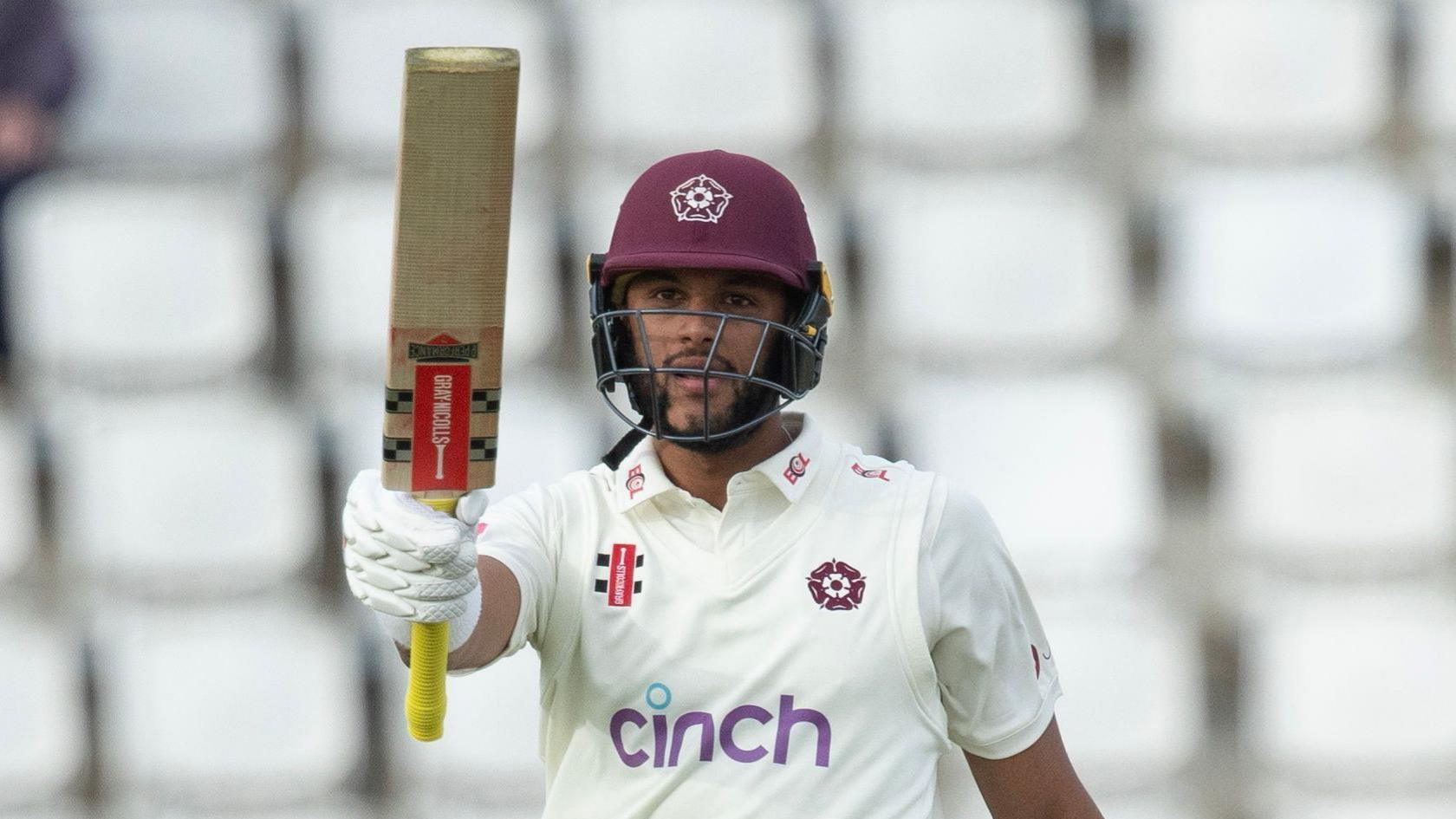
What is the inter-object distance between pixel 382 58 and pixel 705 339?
232cm

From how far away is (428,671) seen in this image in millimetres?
1611

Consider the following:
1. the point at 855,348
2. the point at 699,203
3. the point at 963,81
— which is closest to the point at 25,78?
the point at 855,348

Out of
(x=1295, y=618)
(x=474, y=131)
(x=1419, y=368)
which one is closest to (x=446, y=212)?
(x=474, y=131)

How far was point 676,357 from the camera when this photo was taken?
174 cm

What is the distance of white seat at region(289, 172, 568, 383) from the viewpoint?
3691 mm

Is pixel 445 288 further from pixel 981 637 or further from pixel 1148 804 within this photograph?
pixel 1148 804

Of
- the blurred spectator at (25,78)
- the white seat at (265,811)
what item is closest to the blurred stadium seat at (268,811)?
the white seat at (265,811)

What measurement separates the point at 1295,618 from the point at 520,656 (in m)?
1.49

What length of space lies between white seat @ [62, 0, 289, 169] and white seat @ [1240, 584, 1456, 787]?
2.24m

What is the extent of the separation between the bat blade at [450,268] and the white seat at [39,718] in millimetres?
2154

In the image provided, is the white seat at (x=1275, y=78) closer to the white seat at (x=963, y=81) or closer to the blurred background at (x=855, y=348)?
the blurred background at (x=855, y=348)

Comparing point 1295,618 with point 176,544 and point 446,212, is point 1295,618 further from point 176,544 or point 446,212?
point 446,212

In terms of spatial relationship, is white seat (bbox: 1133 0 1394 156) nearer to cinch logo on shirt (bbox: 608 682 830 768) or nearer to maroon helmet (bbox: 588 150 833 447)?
maroon helmet (bbox: 588 150 833 447)

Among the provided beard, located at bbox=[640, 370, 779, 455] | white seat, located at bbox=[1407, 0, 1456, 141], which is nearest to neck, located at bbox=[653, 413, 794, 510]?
beard, located at bbox=[640, 370, 779, 455]
